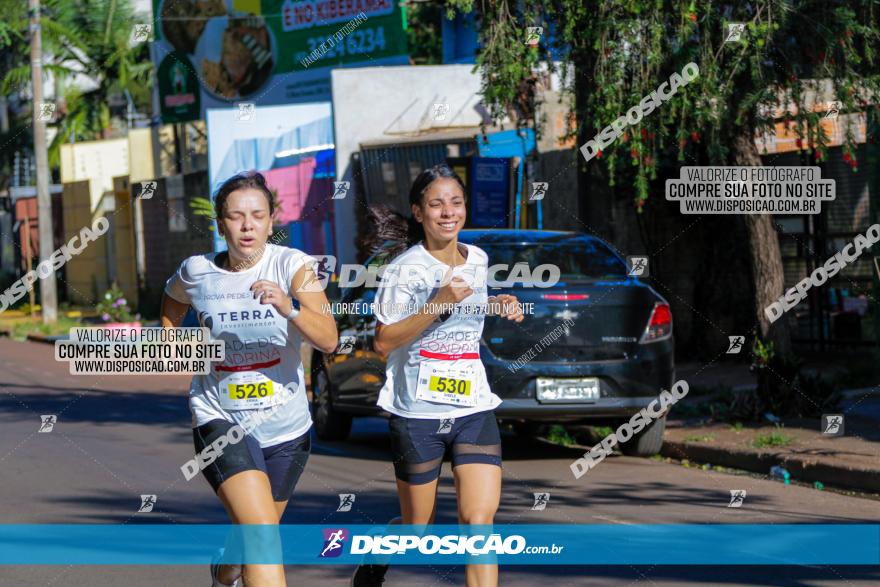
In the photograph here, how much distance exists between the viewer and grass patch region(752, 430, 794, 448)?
10.5 meters

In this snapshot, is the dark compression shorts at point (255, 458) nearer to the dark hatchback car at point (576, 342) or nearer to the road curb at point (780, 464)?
the dark hatchback car at point (576, 342)

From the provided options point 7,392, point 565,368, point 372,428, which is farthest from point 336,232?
point 565,368

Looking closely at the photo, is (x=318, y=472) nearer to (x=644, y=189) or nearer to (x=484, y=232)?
(x=484, y=232)

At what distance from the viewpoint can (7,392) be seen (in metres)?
17.0

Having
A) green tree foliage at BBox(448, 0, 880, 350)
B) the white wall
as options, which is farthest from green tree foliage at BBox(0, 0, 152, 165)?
green tree foliage at BBox(448, 0, 880, 350)

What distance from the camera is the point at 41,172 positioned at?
29.4 metres

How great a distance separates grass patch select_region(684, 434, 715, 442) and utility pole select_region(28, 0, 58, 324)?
67.0 ft

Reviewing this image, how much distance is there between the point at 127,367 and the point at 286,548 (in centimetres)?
165

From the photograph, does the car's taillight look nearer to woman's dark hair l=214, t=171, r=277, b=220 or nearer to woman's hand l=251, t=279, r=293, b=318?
woman's dark hair l=214, t=171, r=277, b=220

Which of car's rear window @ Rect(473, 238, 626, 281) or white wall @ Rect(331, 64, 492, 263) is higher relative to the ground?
white wall @ Rect(331, 64, 492, 263)

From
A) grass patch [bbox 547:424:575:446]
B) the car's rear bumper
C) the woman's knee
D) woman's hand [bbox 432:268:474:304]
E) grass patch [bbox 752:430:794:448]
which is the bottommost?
grass patch [bbox 547:424:575:446]

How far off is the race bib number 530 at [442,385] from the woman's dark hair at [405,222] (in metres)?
0.67

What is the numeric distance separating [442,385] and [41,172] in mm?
25827

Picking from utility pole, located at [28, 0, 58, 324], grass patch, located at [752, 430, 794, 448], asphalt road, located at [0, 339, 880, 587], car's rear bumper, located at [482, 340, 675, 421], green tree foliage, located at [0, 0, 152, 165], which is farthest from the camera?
green tree foliage, located at [0, 0, 152, 165]
